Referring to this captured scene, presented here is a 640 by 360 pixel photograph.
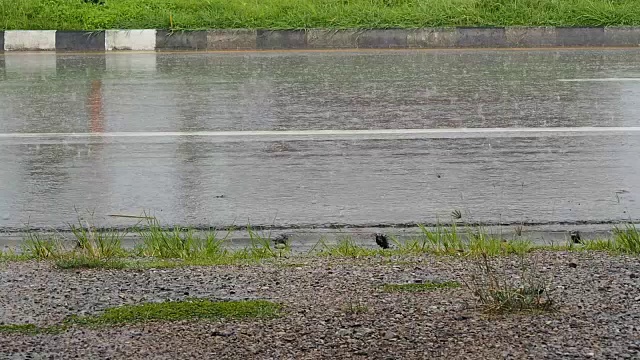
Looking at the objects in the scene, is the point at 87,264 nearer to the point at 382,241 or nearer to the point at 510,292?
the point at 382,241

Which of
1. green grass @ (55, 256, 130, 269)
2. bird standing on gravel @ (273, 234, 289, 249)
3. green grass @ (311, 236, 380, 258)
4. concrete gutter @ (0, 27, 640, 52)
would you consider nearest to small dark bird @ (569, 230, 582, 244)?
green grass @ (311, 236, 380, 258)

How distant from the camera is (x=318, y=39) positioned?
517 inches

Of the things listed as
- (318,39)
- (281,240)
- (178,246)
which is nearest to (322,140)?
(281,240)

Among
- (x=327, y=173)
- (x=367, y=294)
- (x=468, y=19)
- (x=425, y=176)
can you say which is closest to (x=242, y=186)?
(x=327, y=173)

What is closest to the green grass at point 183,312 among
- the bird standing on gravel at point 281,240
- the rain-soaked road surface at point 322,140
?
the bird standing on gravel at point 281,240

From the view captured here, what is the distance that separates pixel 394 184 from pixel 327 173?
1.59 ft

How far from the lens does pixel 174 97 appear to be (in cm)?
966

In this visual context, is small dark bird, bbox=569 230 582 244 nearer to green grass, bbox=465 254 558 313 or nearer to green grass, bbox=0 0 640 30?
green grass, bbox=465 254 558 313

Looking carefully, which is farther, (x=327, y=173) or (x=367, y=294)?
(x=327, y=173)

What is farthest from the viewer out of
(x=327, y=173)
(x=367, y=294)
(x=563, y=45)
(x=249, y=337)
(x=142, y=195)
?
(x=563, y=45)

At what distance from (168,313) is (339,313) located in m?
0.61

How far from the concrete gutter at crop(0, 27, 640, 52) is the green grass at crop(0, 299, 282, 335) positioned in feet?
29.9

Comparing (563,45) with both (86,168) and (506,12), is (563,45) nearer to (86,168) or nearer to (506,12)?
(506,12)

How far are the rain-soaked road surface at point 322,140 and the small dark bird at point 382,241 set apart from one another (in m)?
0.30
